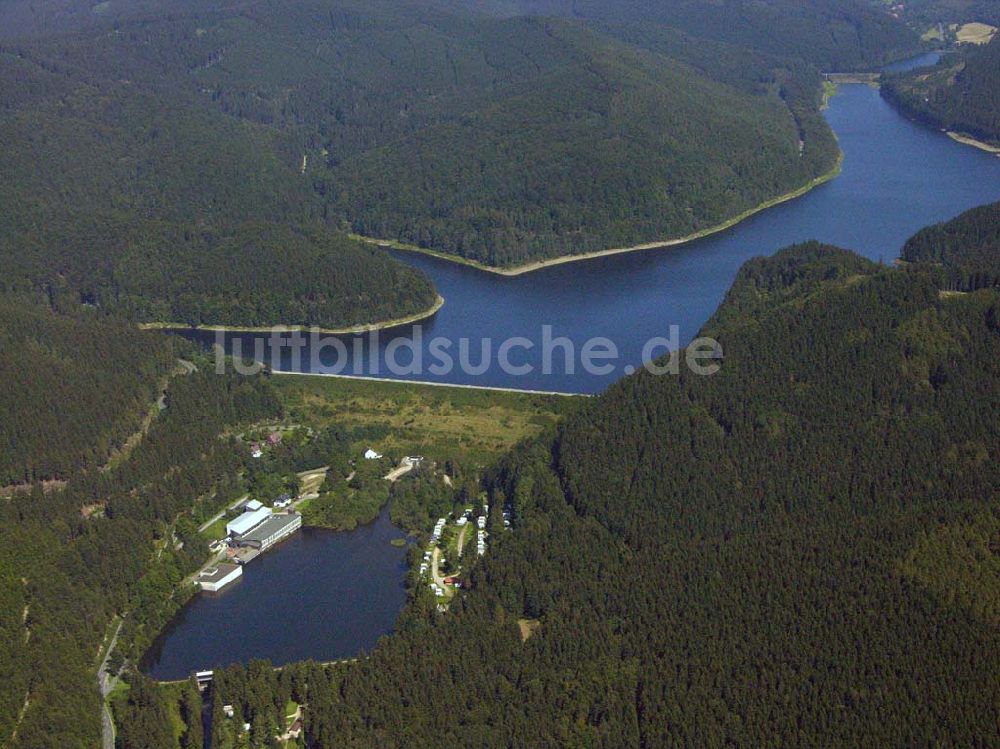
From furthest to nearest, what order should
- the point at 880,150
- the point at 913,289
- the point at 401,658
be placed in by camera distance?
the point at 880,150, the point at 913,289, the point at 401,658

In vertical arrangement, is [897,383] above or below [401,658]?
above

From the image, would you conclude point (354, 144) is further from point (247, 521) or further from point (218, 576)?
point (218, 576)

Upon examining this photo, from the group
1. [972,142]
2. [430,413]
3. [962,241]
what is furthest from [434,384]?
[972,142]

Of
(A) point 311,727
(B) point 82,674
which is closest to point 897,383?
(A) point 311,727

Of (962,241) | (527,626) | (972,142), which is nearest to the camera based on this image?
(527,626)

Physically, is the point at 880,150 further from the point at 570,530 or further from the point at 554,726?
the point at 554,726

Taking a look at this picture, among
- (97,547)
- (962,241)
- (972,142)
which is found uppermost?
(962,241)

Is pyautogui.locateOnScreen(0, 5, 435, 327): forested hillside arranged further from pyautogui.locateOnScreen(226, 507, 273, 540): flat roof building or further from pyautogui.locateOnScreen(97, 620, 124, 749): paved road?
pyautogui.locateOnScreen(97, 620, 124, 749): paved road

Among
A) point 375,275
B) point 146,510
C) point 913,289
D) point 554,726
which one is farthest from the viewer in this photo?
point 375,275
